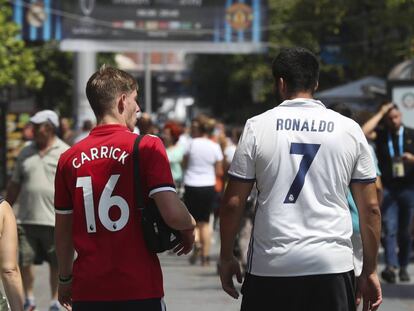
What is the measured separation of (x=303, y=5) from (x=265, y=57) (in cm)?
947

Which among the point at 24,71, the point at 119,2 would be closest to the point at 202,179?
the point at 24,71

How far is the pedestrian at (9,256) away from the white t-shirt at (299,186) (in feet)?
3.59

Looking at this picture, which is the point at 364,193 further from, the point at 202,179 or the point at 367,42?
the point at 367,42

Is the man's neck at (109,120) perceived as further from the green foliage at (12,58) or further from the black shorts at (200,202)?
the green foliage at (12,58)

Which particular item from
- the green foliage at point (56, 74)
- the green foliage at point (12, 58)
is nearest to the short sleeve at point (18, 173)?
the green foliage at point (12, 58)

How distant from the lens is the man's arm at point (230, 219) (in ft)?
17.7

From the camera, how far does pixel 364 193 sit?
545cm

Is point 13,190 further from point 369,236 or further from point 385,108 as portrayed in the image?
point 369,236

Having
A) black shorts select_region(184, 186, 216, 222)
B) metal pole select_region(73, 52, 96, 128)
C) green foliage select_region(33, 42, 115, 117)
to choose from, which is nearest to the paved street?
black shorts select_region(184, 186, 216, 222)

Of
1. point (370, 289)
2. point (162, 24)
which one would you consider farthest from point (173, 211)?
point (162, 24)

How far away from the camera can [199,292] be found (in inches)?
461

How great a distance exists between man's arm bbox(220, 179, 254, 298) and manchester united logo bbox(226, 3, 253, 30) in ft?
79.1

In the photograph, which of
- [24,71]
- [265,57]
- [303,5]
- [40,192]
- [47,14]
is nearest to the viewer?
[40,192]

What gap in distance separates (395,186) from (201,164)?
3.05 meters
